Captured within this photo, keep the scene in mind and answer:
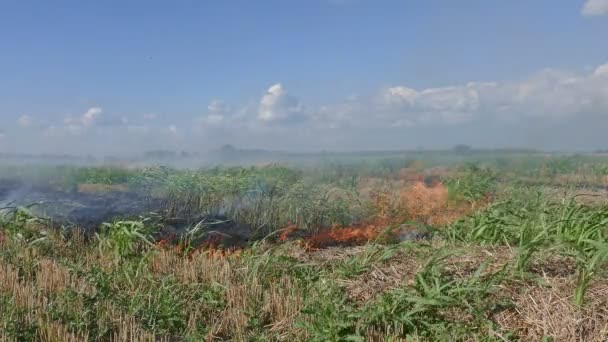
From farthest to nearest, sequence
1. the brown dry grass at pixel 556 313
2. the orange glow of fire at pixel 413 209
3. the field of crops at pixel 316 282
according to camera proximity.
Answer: the orange glow of fire at pixel 413 209, the field of crops at pixel 316 282, the brown dry grass at pixel 556 313

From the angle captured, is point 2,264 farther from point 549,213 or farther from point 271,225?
point 549,213

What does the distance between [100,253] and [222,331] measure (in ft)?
9.83

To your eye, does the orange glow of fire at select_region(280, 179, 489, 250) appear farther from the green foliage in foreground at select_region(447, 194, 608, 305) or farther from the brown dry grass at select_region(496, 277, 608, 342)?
the brown dry grass at select_region(496, 277, 608, 342)

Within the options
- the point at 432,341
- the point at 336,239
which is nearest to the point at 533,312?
the point at 432,341

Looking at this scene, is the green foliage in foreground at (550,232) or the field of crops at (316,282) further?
the green foliage in foreground at (550,232)

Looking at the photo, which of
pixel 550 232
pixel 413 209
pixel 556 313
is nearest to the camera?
pixel 556 313

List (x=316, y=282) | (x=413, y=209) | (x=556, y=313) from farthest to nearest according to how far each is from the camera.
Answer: (x=413, y=209), (x=316, y=282), (x=556, y=313)

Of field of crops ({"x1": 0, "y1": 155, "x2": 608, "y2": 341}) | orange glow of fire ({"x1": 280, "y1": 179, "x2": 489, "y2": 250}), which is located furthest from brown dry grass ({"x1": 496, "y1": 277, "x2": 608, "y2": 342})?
orange glow of fire ({"x1": 280, "y1": 179, "x2": 489, "y2": 250})

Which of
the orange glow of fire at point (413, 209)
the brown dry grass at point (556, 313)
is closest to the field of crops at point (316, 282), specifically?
the brown dry grass at point (556, 313)

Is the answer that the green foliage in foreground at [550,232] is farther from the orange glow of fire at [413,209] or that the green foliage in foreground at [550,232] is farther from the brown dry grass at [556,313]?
the orange glow of fire at [413,209]

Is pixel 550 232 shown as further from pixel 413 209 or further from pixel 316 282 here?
pixel 413 209

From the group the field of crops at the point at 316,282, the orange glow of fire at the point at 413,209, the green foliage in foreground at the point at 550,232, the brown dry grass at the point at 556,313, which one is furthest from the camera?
the orange glow of fire at the point at 413,209

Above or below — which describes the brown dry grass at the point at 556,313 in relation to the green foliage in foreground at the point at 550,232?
below

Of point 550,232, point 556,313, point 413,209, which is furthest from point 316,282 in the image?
point 413,209
